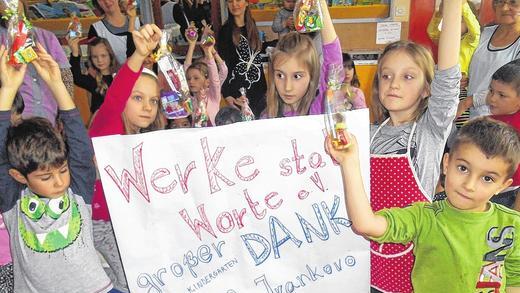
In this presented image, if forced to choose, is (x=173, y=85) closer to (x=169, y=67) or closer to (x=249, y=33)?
(x=169, y=67)

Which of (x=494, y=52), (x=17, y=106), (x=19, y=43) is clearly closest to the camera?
(x=19, y=43)

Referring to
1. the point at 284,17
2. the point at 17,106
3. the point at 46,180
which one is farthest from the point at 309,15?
the point at 284,17

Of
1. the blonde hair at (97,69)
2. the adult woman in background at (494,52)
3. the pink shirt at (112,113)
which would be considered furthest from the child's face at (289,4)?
the pink shirt at (112,113)

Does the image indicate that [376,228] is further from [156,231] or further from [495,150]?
[156,231]

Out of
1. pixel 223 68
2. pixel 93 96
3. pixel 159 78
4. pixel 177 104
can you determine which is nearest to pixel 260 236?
pixel 177 104

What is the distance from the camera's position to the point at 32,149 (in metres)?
1.65

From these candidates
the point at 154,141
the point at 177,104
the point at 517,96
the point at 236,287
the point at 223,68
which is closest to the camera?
the point at 154,141

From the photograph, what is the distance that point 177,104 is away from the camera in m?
1.96

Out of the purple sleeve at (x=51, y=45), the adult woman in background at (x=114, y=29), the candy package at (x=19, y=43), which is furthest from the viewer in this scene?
the adult woman in background at (x=114, y=29)

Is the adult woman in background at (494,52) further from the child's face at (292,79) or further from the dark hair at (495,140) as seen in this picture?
the dark hair at (495,140)

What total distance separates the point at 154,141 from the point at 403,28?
12.4 ft

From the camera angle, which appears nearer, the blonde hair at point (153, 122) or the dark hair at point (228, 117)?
the blonde hair at point (153, 122)

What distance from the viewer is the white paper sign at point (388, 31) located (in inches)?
187

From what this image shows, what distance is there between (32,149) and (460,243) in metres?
1.47
